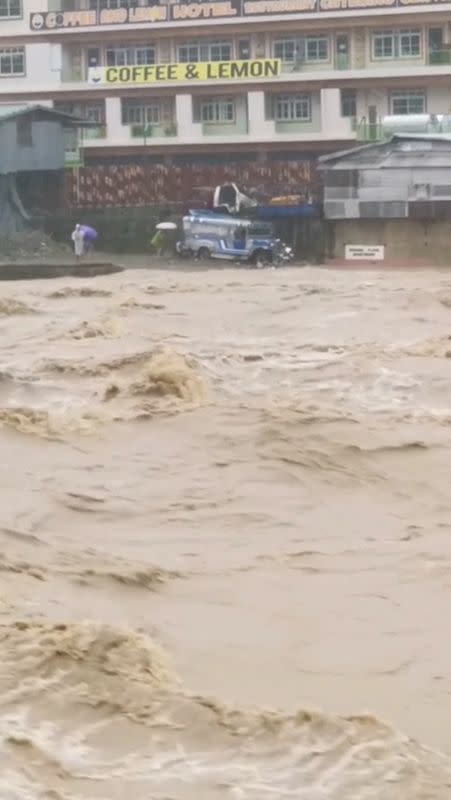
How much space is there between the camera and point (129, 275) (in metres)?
36.7

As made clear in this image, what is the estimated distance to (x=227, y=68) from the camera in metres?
48.1

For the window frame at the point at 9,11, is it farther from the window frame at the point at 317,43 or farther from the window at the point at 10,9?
the window frame at the point at 317,43

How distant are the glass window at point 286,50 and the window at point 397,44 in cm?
251

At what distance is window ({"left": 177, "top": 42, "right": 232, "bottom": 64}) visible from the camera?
160 ft

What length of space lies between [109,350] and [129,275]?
16881 millimetres

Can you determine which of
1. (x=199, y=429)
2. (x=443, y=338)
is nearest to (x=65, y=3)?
(x=443, y=338)

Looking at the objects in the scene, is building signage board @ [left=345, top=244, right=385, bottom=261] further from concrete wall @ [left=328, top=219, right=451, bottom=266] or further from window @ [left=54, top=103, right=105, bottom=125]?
window @ [left=54, top=103, right=105, bottom=125]

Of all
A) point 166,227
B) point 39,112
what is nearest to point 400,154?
point 166,227

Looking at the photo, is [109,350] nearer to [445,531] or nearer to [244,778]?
[445,531]

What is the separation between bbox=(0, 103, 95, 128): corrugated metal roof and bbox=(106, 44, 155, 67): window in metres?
3.59

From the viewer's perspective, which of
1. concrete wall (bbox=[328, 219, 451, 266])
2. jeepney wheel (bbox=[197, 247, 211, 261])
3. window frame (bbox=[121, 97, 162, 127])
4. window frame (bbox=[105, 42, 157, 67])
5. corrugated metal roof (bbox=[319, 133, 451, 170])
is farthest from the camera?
window frame (bbox=[121, 97, 162, 127])

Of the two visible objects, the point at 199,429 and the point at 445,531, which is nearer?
the point at 445,531

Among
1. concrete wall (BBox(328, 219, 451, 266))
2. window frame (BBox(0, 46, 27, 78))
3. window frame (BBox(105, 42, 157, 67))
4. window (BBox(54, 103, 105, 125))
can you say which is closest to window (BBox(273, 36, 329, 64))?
window frame (BBox(105, 42, 157, 67))

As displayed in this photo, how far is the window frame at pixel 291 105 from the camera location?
4859 cm
